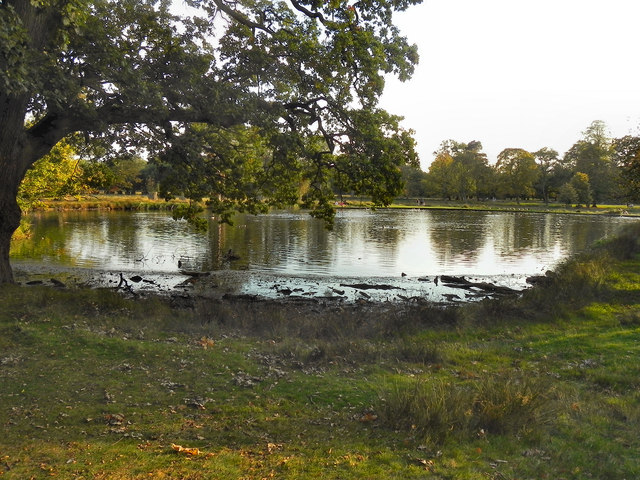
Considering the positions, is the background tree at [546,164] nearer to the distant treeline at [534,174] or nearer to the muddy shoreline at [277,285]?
the distant treeline at [534,174]

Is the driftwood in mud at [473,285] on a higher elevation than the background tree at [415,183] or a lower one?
lower

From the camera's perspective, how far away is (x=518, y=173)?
392 feet

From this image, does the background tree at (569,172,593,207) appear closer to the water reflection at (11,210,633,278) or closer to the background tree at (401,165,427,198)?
the background tree at (401,165,427,198)

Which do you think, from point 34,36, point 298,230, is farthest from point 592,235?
point 34,36

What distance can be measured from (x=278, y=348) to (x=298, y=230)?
39.2 metres

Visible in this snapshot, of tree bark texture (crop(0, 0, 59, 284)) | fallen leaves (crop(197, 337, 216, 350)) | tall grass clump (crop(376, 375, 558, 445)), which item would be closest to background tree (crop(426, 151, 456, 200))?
tree bark texture (crop(0, 0, 59, 284))

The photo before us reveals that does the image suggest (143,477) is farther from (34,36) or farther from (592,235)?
(592,235)

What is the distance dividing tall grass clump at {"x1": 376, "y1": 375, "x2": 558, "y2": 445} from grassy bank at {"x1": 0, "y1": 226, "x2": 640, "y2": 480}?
0.02 metres

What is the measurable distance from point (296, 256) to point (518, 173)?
339ft

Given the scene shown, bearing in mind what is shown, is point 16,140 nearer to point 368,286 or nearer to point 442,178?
point 368,286

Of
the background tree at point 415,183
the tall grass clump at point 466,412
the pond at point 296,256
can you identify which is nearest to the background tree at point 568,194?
the background tree at point 415,183

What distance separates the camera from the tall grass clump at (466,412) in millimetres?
6176

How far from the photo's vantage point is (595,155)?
4601 inches

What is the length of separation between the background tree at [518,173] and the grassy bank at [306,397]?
116 m
